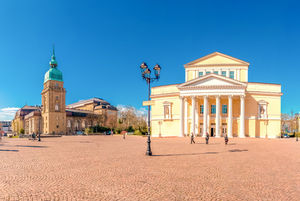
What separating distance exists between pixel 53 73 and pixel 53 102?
12.5 m

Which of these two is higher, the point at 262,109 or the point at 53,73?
the point at 53,73

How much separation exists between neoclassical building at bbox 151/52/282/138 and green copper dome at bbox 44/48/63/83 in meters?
62.4

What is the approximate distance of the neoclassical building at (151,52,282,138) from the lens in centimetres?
4194

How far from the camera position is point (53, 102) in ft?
302

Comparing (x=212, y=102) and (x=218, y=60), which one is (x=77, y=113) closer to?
(x=212, y=102)

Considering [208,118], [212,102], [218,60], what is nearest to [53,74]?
[218,60]

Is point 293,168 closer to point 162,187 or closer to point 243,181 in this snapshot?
point 243,181

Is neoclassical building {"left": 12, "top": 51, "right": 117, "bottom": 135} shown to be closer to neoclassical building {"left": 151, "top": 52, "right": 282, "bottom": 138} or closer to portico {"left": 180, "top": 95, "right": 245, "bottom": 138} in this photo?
neoclassical building {"left": 151, "top": 52, "right": 282, "bottom": 138}

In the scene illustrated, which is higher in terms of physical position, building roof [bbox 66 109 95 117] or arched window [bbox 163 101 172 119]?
arched window [bbox 163 101 172 119]

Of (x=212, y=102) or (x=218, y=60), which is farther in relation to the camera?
(x=218, y=60)

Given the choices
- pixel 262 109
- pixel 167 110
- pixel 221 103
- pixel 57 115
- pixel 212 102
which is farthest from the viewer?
pixel 57 115

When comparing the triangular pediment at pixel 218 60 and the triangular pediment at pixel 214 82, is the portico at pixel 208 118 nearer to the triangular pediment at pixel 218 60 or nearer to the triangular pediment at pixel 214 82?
the triangular pediment at pixel 214 82

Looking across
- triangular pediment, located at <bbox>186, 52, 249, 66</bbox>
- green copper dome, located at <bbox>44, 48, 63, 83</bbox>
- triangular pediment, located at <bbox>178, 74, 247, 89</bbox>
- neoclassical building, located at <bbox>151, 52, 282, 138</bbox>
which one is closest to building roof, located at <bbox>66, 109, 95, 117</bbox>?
green copper dome, located at <bbox>44, 48, 63, 83</bbox>

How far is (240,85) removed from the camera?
40.9 meters
